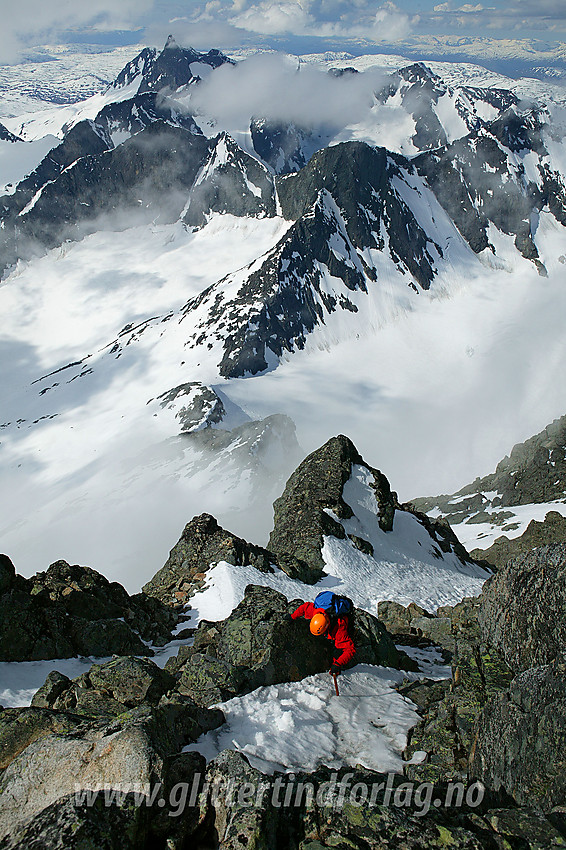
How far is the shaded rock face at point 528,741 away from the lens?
8.74 meters

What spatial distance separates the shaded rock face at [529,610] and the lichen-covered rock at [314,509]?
50.0ft

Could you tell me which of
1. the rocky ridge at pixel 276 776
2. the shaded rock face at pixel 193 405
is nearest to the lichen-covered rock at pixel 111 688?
the rocky ridge at pixel 276 776

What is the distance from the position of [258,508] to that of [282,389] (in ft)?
257

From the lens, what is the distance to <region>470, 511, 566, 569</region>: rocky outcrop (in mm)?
44969

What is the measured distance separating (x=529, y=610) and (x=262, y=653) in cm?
658

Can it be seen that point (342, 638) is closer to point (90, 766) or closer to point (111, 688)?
point (111, 688)

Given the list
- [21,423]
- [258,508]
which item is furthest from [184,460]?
[21,423]

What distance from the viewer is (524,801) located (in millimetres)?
8734

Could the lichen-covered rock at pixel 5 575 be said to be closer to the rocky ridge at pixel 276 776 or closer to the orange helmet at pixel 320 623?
the rocky ridge at pixel 276 776

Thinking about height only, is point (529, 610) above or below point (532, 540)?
above

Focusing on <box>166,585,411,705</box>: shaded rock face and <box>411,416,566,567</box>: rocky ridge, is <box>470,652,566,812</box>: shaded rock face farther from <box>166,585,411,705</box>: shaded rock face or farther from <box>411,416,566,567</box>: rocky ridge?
<box>411,416,566,567</box>: rocky ridge

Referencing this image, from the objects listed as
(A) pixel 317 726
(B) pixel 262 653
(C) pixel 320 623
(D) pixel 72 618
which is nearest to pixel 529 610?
(C) pixel 320 623

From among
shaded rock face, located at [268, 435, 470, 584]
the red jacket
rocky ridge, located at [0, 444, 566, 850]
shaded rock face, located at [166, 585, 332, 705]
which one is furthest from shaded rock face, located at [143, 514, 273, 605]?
the red jacket

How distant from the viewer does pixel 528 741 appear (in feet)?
30.2
